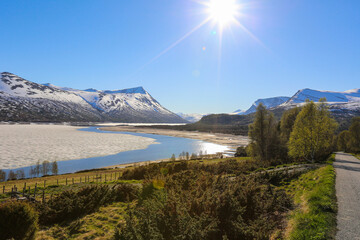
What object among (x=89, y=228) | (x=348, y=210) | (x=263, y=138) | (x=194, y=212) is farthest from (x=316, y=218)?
(x=263, y=138)

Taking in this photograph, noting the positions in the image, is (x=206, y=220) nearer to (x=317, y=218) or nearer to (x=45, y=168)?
(x=317, y=218)

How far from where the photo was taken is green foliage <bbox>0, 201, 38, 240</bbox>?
851 cm

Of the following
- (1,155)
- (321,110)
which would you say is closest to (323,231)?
(321,110)

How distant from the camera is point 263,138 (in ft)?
129

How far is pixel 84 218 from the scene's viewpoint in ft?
40.3

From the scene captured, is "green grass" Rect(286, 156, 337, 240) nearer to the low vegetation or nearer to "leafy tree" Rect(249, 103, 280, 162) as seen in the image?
the low vegetation

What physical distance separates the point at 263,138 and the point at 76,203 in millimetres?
36217

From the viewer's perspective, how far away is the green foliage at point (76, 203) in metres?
11.6

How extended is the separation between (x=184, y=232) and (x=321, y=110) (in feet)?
107

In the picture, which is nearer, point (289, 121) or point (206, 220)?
point (206, 220)

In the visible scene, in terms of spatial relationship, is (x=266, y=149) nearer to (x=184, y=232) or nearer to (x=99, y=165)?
(x=184, y=232)

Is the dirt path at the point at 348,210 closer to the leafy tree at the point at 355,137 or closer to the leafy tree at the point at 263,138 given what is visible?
the leafy tree at the point at 263,138

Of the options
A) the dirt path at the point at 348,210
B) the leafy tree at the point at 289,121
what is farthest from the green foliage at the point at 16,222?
the leafy tree at the point at 289,121

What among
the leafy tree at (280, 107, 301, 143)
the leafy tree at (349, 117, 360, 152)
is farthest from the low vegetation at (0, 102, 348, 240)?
the leafy tree at (349, 117, 360, 152)
